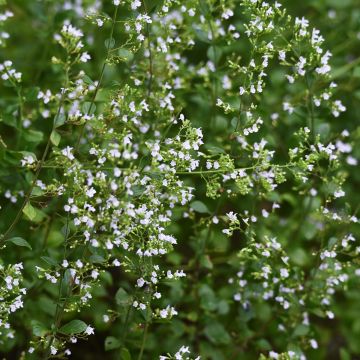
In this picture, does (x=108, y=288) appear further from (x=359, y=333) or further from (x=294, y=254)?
(x=359, y=333)

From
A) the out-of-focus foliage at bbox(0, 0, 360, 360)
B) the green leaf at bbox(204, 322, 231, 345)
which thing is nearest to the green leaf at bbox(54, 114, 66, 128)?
the out-of-focus foliage at bbox(0, 0, 360, 360)

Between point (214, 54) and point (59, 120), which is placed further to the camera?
point (214, 54)

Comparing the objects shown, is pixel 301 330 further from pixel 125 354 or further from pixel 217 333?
pixel 125 354

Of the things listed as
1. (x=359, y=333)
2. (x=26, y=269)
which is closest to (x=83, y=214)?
(x=26, y=269)

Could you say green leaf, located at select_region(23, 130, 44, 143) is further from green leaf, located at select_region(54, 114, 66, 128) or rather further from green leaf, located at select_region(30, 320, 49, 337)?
green leaf, located at select_region(30, 320, 49, 337)

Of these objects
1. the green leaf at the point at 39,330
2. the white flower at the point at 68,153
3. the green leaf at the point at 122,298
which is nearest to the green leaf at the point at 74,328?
the green leaf at the point at 39,330

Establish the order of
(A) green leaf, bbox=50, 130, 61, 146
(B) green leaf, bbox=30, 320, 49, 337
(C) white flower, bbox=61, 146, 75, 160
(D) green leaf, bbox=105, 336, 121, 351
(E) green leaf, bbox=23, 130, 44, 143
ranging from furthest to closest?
(E) green leaf, bbox=23, 130, 44, 143, (D) green leaf, bbox=105, 336, 121, 351, (A) green leaf, bbox=50, 130, 61, 146, (B) green leaf, bbox=30, 320, 49, 337, (C) white flower, bbox=61, 146, 75, 160

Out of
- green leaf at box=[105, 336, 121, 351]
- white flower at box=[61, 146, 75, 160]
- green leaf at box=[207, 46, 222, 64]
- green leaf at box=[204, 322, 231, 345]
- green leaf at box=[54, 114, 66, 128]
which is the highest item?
green leaf at box=[207, 46, 222, 64]

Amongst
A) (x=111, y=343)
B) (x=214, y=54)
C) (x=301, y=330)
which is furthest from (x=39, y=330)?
(x=214, y=54)
